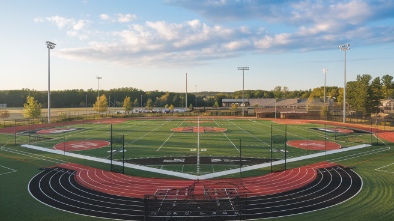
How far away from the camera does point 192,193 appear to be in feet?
71.5

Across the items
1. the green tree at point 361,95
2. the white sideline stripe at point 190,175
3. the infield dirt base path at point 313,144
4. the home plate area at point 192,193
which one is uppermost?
the green tree at point 361,95

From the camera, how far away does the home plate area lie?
18234 millimetres

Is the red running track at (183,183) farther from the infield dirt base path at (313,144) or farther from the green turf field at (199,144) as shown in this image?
the infield dirt base path at (313,144)

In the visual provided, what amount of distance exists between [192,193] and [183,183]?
2657mm

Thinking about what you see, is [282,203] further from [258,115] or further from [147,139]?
[258,115]

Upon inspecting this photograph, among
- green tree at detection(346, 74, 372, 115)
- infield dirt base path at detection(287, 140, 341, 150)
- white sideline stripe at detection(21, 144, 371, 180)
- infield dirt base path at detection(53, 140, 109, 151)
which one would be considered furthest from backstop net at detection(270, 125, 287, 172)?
green tree at detection(346, 74, 372, 115)

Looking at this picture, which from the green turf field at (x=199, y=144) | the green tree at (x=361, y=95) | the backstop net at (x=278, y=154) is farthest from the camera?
the green tree at (x=361, y=95)

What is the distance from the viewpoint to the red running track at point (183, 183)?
22.6m

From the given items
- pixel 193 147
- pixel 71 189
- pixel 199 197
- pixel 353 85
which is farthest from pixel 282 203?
pixel 353 85

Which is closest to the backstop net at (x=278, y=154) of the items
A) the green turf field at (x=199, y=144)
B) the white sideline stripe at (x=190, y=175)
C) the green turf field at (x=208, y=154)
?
the green turf field at (x=199, y=144)

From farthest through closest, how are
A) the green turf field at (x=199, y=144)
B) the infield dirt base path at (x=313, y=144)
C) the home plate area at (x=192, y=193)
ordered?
the infield dirt base path at (x=313, y=144), the green turf field at (x=199, y=144), the home plate area at (x=192, y=193)

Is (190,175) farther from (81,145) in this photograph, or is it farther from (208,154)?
(81,145)

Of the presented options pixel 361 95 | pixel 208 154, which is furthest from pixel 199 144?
pixel 361 95

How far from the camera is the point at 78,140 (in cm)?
4588
